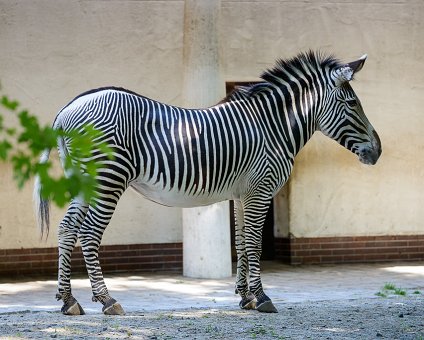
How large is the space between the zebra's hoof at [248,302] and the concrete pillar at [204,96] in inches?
98.6

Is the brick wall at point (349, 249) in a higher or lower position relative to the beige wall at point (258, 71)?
lower

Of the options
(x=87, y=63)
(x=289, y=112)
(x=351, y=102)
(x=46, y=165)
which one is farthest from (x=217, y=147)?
(x=46, y=165)

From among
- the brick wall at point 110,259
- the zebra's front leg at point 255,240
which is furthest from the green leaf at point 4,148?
the brick wall at point 110,259

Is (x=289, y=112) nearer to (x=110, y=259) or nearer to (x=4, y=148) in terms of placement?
(x=110, y=259)

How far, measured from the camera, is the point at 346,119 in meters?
7.86

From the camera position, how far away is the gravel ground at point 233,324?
6273 millimetres

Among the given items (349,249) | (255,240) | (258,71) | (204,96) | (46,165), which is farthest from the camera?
(349,249)

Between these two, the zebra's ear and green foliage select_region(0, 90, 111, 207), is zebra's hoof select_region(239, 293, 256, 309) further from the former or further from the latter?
green foliage select_region(0, 90, 111, 207)

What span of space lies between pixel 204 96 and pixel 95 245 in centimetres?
352

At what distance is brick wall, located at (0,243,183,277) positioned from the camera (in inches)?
406

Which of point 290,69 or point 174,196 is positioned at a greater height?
point 290,69

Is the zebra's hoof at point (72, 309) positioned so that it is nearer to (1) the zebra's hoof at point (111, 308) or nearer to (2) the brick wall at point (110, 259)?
(1) the zebra's hoof at point (111, 308)

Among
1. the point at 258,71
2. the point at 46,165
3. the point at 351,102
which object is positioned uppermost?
the point at 258,71

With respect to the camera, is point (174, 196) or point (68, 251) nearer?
point (68, 251)
